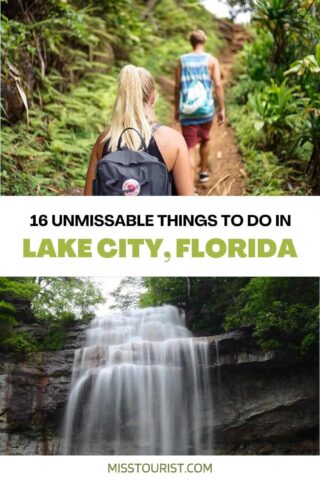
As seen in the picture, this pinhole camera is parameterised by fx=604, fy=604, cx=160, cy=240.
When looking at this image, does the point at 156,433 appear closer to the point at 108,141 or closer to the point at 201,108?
the point at 108,141

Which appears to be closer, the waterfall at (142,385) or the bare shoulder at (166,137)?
the bare shoulder at (166,137)

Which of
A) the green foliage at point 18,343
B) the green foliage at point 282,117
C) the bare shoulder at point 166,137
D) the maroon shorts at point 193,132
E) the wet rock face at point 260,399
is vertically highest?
the green foliage at point 282,117

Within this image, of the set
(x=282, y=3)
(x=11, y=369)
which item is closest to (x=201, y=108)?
(x=282, y=3)

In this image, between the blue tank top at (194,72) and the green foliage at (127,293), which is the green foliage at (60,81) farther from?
the green foliage at (127,293)

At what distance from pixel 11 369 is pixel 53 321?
376mm

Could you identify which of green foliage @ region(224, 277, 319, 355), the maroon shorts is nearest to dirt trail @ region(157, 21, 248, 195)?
the maroon shorts

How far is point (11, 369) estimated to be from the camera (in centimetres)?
363

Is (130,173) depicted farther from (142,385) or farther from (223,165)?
(223,165)

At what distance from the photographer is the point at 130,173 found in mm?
3213

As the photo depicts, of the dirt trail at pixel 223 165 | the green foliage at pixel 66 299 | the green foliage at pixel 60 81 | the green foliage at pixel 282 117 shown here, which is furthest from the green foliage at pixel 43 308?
the green foliage at pixel 282 117

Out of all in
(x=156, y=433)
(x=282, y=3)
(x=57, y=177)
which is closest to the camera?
(x=156, y=433)

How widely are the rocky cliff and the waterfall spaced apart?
3.0 inches

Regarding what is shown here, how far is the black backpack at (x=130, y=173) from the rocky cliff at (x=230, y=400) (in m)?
0.98

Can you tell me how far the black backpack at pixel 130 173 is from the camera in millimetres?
3213
